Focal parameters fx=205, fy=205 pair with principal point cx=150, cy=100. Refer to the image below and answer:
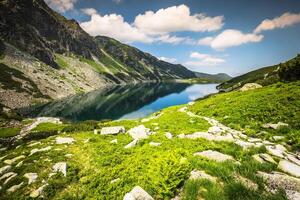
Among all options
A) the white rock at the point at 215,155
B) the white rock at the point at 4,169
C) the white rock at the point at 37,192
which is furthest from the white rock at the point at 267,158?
the white rock at the point at 4,169

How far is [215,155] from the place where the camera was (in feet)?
37.2

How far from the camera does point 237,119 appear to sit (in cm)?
2220

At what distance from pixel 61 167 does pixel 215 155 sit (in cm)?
904

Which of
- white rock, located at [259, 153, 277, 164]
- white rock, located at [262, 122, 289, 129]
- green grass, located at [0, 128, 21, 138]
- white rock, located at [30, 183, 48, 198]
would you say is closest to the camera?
white rock, located at [30, 183, 48, 198]

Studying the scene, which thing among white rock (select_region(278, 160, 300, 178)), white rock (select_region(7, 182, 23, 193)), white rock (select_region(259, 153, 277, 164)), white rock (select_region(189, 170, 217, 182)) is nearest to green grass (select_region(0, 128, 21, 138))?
white rock (select_region(7, 182, 23, 193))

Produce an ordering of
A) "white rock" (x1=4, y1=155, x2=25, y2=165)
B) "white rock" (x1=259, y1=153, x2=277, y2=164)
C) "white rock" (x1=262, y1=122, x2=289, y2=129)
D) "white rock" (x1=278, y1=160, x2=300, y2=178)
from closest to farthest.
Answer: "white rock" (x1=278, y1=160, x2=300, y2=178) → "white rock" (x1=259, y1=153, x2=277, y2=164) → "white rock" (x1=4, y1=155, x2=25, y2=165) → "white rock" (x1=262, y1=122, x2=289, y2=129)

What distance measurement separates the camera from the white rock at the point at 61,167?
467 inches

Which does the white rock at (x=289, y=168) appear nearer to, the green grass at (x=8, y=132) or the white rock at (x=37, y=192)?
the white rock at (x=37, y=192)

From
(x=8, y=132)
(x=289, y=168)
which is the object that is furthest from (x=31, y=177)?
(x=8, y=132)

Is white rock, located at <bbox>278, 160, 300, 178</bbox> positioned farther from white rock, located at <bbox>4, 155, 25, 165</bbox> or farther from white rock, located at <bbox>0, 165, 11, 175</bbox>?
white rock, located at <bbox>4, 155, 25, 165</bbox>

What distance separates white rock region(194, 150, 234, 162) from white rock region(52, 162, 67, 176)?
25.1ft

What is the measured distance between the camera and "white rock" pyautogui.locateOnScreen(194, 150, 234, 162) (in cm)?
1083

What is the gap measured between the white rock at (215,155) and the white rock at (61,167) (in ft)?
25.1

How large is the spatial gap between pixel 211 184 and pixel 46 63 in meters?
194
